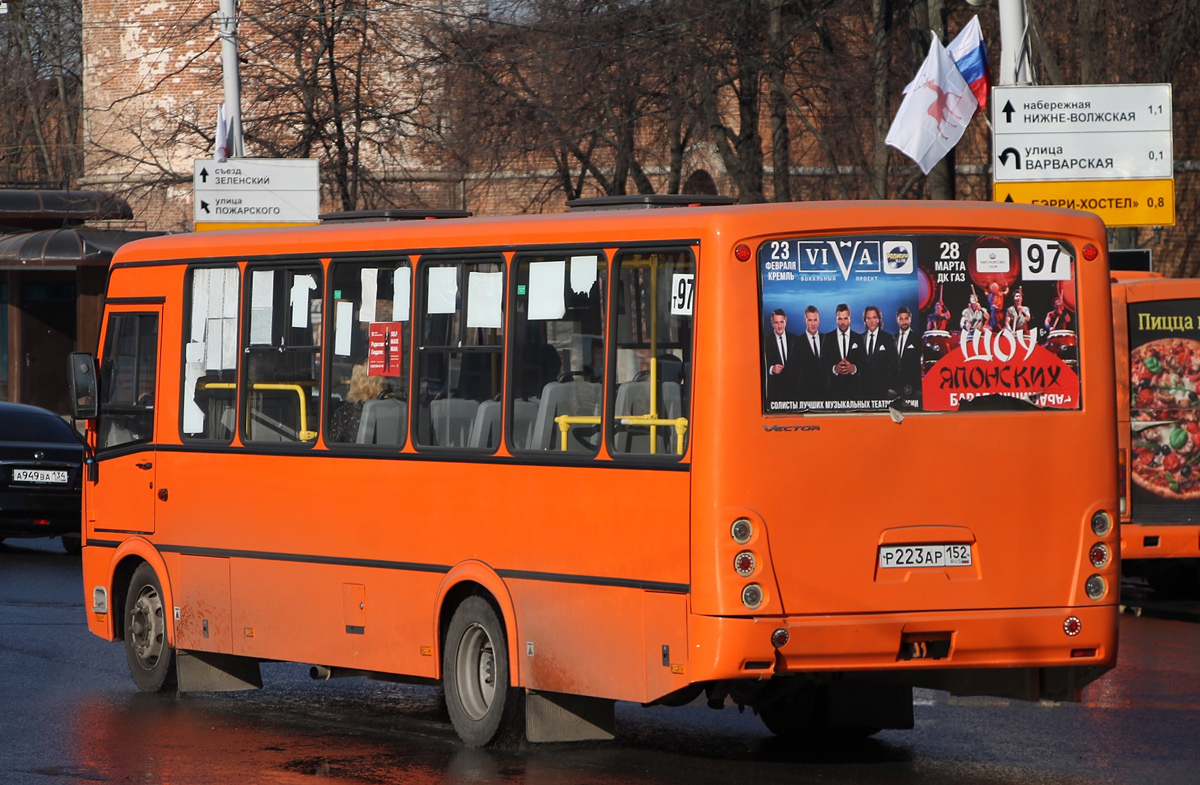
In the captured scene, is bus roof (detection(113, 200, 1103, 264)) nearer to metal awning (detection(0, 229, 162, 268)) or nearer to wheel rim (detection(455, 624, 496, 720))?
wheel rim (detection(455, 624, 496, 720))

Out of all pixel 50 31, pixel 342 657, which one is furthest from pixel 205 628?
pixel 50 31

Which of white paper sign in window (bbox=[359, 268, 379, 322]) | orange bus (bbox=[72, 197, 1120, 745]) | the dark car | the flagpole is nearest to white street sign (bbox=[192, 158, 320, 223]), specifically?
the flagpole

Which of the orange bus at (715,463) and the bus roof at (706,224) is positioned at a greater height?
the bus roof at (706,224)

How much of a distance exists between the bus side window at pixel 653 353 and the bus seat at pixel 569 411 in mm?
148

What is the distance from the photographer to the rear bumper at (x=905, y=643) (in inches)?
318

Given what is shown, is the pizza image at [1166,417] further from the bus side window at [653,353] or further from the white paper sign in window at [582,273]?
the bus side window at [653,353]

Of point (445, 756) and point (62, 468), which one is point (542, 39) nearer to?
point (62, 468)

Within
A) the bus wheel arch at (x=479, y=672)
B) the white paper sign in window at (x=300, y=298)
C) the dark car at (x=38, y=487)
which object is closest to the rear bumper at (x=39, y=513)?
the dark car at (x=38, y=487)

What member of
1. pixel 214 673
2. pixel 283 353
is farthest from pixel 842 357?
pixel 214 673

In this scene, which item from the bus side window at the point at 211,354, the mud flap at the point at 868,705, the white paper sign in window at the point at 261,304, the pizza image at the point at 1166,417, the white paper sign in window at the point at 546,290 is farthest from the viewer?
the pizza image at the point at 1166,417

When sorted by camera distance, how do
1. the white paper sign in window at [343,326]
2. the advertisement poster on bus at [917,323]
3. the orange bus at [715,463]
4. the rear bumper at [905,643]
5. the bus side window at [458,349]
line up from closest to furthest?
the rear bumper at [905,643] → the orange bus at [715,463] → the advertisement poster on bus at [917,323] → the bus side window at [458,349] → the white paper sign in window at [343,326]

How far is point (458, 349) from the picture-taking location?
9.67 metres

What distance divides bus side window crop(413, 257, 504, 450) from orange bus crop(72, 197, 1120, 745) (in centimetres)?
2

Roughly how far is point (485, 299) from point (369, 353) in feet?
3.05
